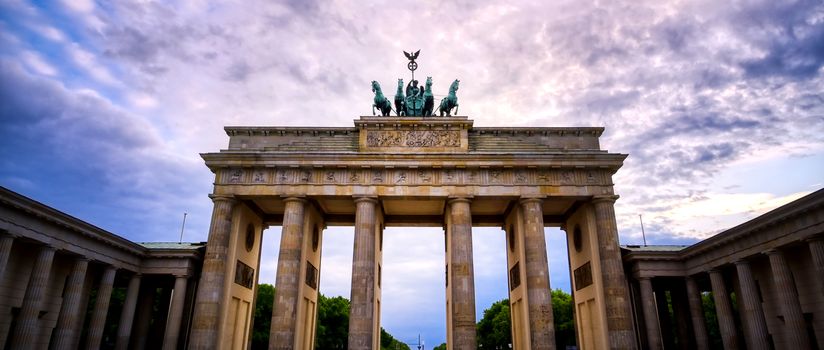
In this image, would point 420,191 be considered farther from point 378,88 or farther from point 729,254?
point 729,254

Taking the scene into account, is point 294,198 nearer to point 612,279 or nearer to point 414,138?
point 414,138

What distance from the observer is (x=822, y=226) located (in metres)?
18.9

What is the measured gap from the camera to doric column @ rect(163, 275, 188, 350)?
2604 cm

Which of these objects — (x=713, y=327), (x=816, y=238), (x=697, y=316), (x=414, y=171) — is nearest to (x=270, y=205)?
(x=414, y=171)

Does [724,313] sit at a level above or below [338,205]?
below

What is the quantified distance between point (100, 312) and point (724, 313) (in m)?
33.1

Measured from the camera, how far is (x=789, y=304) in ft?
69.3

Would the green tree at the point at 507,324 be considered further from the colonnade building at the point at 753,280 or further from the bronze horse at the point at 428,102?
the bronze horse at the point at 428,102

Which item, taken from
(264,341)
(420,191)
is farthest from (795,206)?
(264,341)

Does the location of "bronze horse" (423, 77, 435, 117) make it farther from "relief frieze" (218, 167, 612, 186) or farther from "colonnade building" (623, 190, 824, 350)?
"colonnade building" (623, 190, 824, 350)

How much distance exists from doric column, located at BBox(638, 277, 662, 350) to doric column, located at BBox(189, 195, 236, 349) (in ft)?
77.3

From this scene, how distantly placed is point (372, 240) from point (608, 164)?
46.7 feet

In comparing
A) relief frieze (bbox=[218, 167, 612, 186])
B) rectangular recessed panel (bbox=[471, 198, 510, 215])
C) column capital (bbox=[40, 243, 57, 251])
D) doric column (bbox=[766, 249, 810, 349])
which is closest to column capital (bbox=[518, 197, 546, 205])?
relief frieze (bbox=[218, 167, 612, 186])

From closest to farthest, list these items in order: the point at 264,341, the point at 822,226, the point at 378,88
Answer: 1. the point at 822,226
2. the point at 378,88
3. the point at 264,341
